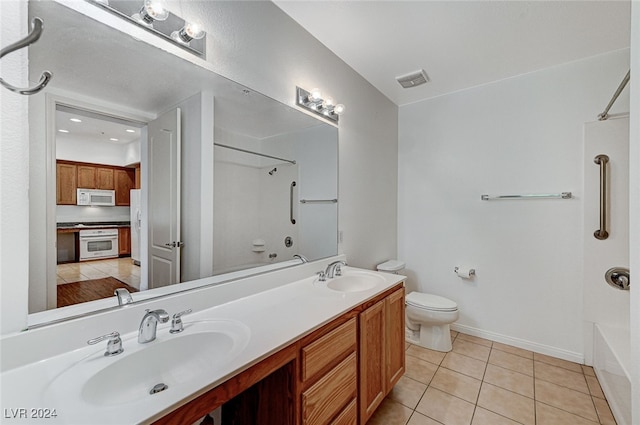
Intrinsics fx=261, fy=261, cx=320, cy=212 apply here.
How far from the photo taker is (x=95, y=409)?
1.97 feet

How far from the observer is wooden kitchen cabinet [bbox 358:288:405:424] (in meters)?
1.37

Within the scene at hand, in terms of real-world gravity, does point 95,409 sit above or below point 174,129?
below

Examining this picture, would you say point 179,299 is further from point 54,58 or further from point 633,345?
point 633,345

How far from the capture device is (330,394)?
1.14m

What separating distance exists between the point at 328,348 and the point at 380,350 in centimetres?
55

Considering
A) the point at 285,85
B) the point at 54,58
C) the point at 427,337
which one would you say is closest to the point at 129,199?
the point at 54,58

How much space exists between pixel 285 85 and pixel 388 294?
4.92 feet

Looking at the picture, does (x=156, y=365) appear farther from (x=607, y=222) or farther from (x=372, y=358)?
(x=607, y=222)

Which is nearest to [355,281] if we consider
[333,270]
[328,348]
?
[333,270]

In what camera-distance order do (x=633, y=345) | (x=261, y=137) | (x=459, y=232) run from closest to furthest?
1. (x=633, y=345)
2. (x=261, y=137)
3. (x=459, y=232)

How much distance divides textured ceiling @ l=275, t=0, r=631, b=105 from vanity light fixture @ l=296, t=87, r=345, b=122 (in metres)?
0.45

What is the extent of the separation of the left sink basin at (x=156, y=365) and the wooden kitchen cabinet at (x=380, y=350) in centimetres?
70

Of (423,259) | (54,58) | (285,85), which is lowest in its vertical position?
(423,259)

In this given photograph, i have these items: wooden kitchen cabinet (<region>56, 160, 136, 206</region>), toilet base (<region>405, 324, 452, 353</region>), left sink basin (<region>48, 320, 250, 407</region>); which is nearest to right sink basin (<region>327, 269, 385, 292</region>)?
left sink basin (<region>48, 320, 250, 407</region>)
